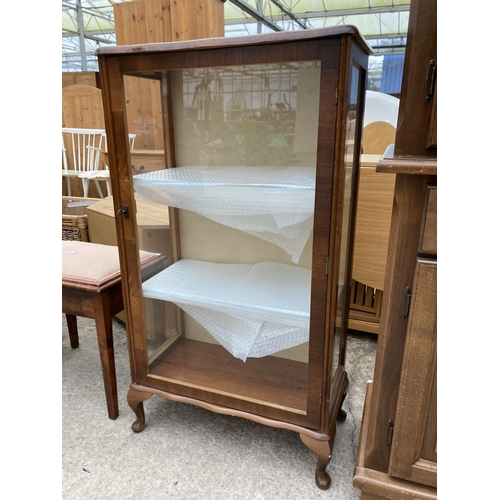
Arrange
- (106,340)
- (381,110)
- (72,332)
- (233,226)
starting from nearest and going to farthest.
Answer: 1. (233,226)
2. (106,340)
3. (72,332)
4. (381,110)

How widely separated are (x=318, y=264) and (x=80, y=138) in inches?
153

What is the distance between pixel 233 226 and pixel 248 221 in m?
0.07

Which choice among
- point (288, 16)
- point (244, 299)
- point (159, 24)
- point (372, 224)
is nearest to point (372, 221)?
point (372, 224)

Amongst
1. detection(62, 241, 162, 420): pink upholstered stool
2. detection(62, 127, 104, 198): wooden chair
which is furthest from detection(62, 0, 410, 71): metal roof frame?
detection(62, 241, 162, 420): pink upholstered stool

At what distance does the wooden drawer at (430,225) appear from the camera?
757mm

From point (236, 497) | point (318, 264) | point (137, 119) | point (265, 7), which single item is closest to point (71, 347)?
point (236, 497)

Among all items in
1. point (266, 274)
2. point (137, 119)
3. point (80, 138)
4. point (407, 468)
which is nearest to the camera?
point (407, 468)

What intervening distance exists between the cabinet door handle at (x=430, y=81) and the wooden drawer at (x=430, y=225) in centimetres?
17

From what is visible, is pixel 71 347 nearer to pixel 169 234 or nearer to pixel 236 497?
pixel 169 234

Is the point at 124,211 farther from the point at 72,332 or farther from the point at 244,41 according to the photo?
the point at 72,332

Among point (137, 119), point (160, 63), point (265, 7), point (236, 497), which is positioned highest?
point (265, 7)

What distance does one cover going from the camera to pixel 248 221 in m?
1.19

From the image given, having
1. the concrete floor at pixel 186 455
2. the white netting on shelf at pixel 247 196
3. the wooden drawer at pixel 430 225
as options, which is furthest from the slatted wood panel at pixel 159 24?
the concrete floor at pixel 186 455

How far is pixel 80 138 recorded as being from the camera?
416cm
